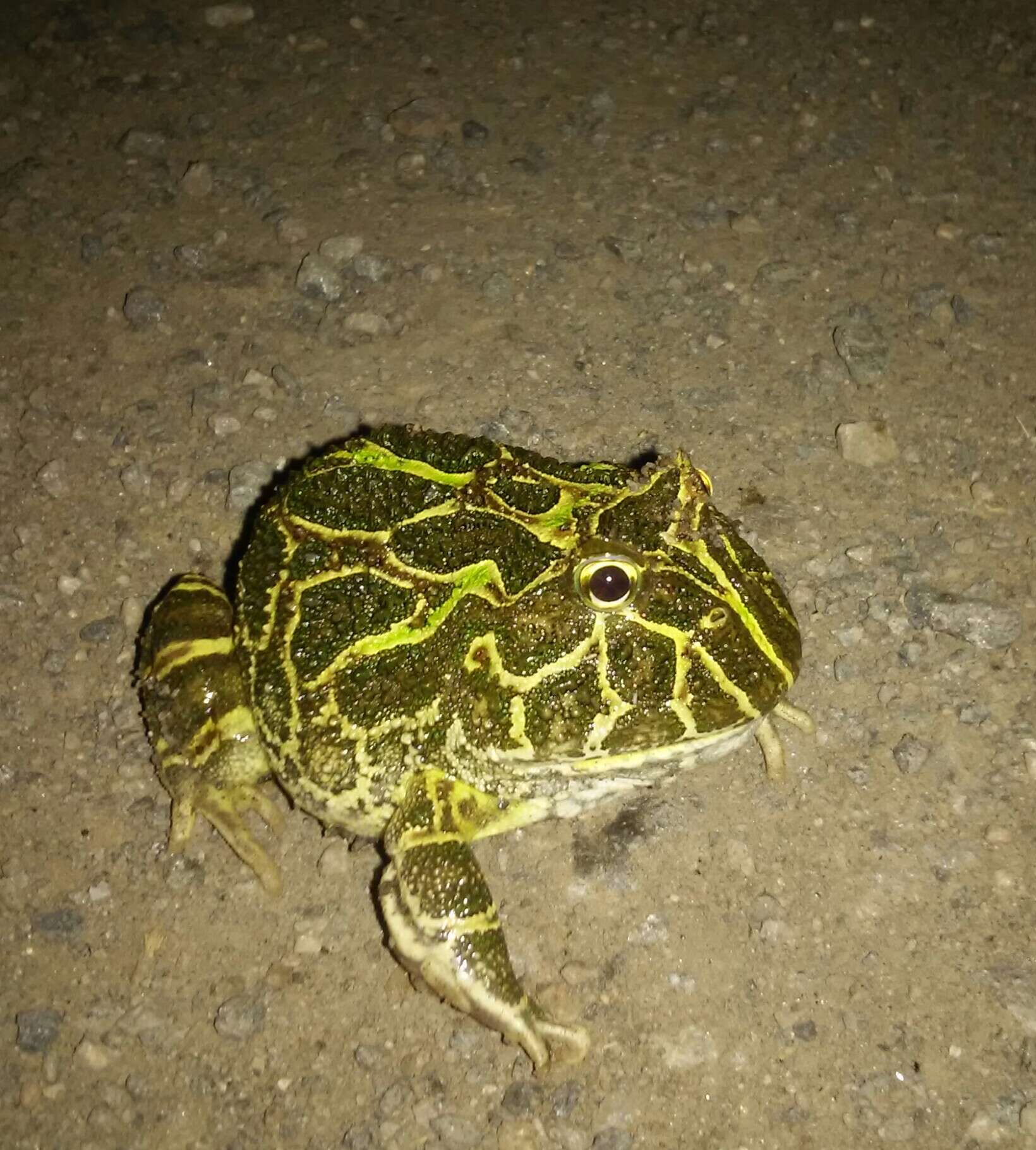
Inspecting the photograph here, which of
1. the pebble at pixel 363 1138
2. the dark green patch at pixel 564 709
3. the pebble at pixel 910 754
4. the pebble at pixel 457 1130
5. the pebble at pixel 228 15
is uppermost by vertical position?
the pebble at pixel 228 15

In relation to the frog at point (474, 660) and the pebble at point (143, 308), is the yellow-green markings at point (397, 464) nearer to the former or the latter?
the frog at point (474, 660)

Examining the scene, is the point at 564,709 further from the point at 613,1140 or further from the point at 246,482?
the point at 246,482

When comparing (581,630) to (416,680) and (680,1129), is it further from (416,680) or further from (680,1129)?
(680,1129)

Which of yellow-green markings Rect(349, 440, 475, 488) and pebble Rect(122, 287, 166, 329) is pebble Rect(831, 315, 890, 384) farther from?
pebble Rect(122, 287, 166, 329)

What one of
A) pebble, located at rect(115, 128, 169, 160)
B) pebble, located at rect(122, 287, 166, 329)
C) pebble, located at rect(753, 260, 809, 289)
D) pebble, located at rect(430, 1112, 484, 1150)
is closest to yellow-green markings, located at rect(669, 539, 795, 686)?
pebble, located at rect(430, 1112, 484, 1150)

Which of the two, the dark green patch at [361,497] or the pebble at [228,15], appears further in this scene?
the pebble at [228,15]

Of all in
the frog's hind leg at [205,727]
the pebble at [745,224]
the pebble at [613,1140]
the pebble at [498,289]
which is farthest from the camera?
the pebble at [745,224]

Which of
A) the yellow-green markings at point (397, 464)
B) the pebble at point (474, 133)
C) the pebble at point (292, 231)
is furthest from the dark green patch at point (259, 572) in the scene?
the pebble at point (474, 133)
